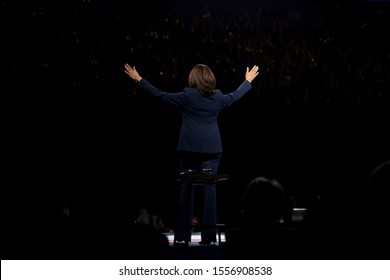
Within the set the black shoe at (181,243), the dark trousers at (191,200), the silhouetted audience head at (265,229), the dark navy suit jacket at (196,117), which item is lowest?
the silhouetted audience head at (265,229)

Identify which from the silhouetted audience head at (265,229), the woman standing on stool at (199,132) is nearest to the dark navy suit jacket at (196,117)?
the woman standing on stool at (199,132)

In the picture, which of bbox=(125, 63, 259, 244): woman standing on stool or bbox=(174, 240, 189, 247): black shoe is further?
bbox=(125, 63, 259, 244): woman standing on stool

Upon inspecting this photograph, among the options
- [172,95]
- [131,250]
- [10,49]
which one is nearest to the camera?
[131,250]

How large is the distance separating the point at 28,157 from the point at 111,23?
141cm

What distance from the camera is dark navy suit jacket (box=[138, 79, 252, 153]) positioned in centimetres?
442

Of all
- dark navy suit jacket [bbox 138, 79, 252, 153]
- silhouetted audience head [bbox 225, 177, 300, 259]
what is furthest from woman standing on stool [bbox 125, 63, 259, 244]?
silhouetted audience head [bbox 225, 177, 300, 259]

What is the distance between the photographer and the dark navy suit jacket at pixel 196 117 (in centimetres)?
442

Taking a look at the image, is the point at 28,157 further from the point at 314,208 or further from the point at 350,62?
the point at 314,208

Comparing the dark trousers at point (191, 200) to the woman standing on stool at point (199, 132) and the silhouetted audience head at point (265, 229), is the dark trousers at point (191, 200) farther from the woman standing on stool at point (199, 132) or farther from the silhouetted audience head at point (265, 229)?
the silhouetted audience head at point (265, 229)

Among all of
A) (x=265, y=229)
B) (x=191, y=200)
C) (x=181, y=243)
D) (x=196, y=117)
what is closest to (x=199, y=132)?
(x=196, y=117)

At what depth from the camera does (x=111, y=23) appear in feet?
19.4

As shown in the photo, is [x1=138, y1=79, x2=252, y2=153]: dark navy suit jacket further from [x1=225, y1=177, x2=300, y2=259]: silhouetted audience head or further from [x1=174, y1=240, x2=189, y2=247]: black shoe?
[x1=225, y1=177, x2=300, y2=259]: silhouetted audience head

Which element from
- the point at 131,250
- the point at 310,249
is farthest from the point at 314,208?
the point at 131,250

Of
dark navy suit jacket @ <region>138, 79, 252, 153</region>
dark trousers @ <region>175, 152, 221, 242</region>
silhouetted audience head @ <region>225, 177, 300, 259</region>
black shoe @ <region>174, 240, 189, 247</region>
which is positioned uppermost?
dark navy suit jacket @ <region>138, 79, 252, 153</region>
